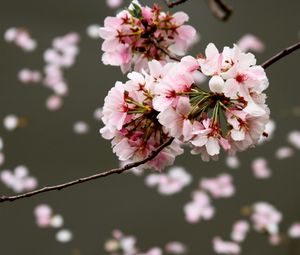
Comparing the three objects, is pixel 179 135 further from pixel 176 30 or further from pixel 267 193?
pixel 267 193

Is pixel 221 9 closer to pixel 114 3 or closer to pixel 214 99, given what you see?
pixel 214 99

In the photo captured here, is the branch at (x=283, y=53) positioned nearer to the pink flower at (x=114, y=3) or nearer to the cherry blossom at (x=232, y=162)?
the cherry blossom at (x=232, y=162)

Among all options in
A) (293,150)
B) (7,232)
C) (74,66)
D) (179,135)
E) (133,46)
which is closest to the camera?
(179,135)

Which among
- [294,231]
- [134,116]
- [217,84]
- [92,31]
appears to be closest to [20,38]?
[92,31]

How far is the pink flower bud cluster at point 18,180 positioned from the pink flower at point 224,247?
71cm

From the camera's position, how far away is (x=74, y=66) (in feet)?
7.42

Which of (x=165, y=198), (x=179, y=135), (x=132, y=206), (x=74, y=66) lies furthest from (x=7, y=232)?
(x=179, y=135)

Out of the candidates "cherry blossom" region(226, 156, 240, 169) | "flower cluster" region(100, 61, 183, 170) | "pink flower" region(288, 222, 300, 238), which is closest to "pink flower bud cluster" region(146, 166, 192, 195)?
"cherry blossom" region(226, 156, 240, 169)

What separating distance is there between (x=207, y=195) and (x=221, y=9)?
871 millimetres

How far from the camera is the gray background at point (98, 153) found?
1826 millimetres

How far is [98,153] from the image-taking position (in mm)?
1982

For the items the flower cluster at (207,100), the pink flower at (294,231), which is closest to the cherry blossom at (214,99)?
the flower cluster at (207,100)

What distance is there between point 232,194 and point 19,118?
91 cm

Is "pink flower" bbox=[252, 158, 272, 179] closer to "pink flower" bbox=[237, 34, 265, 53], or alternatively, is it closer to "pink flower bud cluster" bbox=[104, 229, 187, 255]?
"pink flower bud cluster" bbox=[104, 229, 187, 255]
